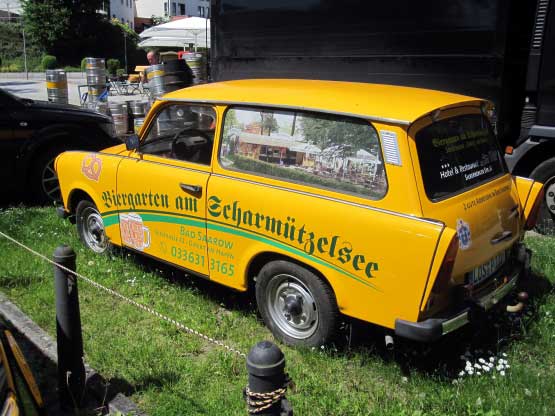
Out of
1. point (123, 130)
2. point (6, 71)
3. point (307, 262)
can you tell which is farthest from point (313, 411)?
point (6, 71)

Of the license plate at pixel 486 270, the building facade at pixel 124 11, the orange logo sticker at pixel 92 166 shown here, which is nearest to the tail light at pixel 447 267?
the license plate at pixel 486 270

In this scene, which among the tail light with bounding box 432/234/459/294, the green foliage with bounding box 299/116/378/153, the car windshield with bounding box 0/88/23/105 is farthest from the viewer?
the car windshield with bounding box 0/88/23/105

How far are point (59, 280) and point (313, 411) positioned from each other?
5.18 ft

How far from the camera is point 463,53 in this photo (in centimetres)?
645

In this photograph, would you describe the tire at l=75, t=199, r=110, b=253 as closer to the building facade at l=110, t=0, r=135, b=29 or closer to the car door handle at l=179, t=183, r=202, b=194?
the car door handle at l=179, t=183, r=202, b=194

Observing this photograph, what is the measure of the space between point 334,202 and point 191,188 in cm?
Answer: 122

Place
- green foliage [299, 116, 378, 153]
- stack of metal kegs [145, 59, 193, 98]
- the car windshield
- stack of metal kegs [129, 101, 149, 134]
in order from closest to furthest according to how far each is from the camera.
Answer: green foliage [299, 116, 378, 153] → the car windshield → stack of metal kegs [145, 59, 193, 98] → stack of metal kegs [129, 101, 149, 134]

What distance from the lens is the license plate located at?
11.7 ft

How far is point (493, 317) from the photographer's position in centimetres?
436

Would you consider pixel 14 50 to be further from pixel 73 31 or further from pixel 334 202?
pixel 334 202

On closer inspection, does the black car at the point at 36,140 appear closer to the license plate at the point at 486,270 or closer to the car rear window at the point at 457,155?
the car rear window at the point at 457,155

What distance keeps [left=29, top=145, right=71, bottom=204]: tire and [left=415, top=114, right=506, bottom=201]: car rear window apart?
17.9ft

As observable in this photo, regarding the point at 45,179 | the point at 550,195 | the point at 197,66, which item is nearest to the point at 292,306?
the point at 550,195

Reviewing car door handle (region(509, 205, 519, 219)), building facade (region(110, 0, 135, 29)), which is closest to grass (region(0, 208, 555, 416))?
car door handle (region(509, 205, 519, 219))
